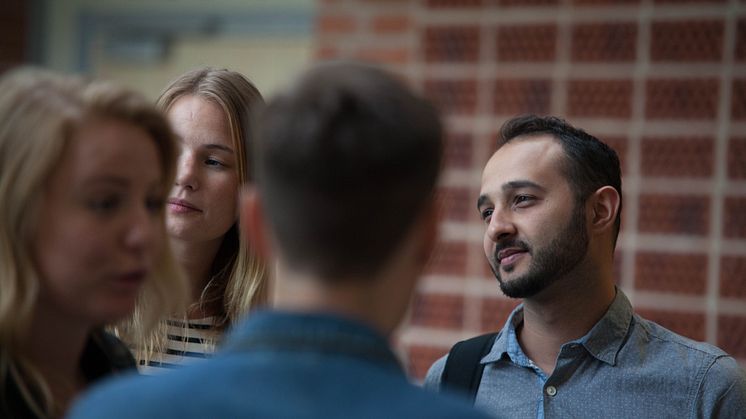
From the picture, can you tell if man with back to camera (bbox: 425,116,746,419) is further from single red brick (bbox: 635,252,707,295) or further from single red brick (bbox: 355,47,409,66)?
single red brick (bbox: 355,47,409,66)

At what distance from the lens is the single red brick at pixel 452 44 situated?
3.59 m

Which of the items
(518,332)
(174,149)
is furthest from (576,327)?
(174,149)

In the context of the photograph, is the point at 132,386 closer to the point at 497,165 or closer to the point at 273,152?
the point at 273,152

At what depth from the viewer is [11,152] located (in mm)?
1115

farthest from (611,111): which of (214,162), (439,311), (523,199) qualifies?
(214,162)

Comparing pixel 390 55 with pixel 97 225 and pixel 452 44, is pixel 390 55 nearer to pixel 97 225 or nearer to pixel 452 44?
pixel 452 44

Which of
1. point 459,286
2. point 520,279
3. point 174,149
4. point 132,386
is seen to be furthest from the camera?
point 459,286

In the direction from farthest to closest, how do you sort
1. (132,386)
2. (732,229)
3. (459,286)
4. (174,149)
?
1. (459,286)
2. (732,229)
3. (174,149)
4. (132,386)

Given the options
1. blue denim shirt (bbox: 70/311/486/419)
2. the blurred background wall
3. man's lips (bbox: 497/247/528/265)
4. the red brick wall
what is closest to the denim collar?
blue denim shirt (bbox: 70/311/486/419)

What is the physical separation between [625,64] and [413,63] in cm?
77

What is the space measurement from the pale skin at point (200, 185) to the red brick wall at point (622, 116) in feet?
5.33

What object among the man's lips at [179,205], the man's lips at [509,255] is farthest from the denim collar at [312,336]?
the man's lips at [509,255]

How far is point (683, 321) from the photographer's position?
3297 millimetres

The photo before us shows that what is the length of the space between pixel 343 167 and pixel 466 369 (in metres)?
1.16
